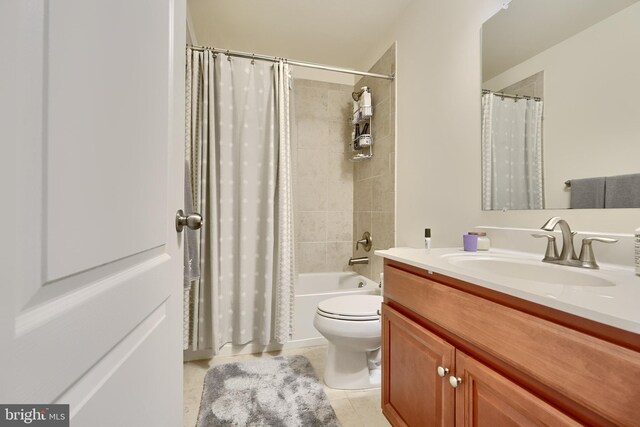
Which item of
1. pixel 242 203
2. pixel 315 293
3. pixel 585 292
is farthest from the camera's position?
pixel 315 293

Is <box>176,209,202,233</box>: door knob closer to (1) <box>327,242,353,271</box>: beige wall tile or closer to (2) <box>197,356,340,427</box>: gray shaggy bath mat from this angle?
(2) <box>197,356,340,427</box>: gray shaggy bath mat

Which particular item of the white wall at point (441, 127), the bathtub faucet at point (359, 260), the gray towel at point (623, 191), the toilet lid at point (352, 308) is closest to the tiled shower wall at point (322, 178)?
the bathtub faucet at point (359, 260)

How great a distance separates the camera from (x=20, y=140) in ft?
0.88

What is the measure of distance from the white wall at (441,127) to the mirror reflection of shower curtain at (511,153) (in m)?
0.05

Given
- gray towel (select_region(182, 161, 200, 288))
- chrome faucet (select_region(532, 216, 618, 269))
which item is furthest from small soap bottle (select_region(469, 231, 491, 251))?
gray towel (select_region(182, 161, 200, 288))

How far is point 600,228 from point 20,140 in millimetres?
1411

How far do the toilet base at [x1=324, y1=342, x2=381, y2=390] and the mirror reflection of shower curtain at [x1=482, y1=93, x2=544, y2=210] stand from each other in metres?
1.10

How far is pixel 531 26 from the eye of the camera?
1167 millimetres

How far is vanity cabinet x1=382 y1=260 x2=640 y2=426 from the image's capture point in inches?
19.3

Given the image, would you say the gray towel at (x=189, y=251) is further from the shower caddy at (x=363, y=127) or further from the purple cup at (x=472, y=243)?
the shower caddy at (x=363, y=127)

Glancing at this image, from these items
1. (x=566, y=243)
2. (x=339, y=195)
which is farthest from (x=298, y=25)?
(x=566, y=243)

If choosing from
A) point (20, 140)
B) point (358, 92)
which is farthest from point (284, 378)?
point (358, 92)

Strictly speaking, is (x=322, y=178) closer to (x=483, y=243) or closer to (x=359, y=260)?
(x=359, y=260)

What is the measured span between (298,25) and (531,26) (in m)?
1.57
